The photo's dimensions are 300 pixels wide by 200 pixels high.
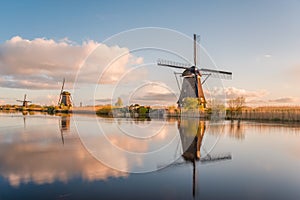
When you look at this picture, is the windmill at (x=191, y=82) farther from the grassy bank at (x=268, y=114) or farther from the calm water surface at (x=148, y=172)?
the calm water surface at (x=148, y=172)

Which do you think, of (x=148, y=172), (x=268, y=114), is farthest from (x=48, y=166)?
(x=268, y=114)

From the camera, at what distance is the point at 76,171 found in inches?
277

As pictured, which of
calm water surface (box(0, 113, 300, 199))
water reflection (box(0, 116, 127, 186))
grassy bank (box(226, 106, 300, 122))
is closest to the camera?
calm water surface (box(0, 113, 300, 199))

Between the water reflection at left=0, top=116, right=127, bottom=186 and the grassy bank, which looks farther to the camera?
the grassy bank

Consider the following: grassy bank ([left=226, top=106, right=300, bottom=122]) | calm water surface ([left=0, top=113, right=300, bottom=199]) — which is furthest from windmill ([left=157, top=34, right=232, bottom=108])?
calm water surface ([left=0, top=113, right=300, bottom=199])

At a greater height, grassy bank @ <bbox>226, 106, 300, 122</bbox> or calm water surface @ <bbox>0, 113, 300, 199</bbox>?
grassy bank @ <bbox>226, 106, 300, 122</bbox>

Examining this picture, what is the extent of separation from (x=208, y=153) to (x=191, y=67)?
29605mm

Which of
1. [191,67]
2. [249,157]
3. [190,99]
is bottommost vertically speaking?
[249,157]

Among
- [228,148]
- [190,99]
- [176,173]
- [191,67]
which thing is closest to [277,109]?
[190,99]

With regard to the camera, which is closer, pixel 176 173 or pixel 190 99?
pixel 176 173

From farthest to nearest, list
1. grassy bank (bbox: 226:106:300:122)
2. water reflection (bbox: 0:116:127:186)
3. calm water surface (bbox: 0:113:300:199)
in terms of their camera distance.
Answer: grassy bank (bbox: 226:106:300:122)
water reflection (bbox: 0:116:127:186)
calm water surface (bbox: 0:113:300:199)

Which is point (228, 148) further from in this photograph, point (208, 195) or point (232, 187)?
point (208, 195)

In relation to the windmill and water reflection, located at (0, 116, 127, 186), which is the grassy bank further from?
water reflection, located at (0, 116, 127, 186)

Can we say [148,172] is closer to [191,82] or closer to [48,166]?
[48,166]
